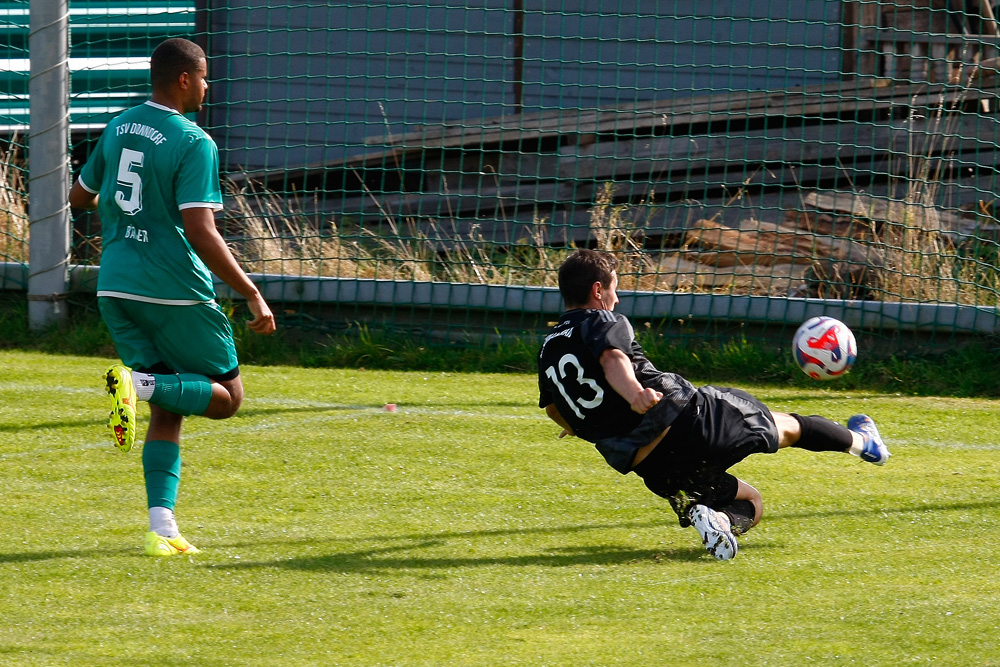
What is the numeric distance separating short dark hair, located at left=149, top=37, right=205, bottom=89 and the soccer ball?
2.89 m

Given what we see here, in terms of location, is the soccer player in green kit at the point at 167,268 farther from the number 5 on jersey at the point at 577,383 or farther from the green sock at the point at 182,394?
the number 5 on jersey at the point at 577,383

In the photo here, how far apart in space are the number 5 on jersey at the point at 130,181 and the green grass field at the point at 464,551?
1172 mm

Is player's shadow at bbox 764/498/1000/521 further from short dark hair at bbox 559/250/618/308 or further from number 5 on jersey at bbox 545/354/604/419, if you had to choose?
short dark hair at bbox 559/250/618/308

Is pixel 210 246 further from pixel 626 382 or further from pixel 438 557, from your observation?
pixel 626 382

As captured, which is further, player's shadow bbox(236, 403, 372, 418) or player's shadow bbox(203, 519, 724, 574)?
player's shadow bbox(236, 403, 372, 418)

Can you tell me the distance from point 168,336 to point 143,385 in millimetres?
257

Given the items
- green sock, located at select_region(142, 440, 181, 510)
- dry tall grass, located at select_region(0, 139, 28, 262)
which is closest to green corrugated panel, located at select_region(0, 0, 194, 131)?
dry tall grass, located at select_region(0, 139, 28, 262)

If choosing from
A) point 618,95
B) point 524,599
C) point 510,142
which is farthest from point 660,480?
point 618,95

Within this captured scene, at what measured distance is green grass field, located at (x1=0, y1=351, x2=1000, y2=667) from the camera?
355 centimetres

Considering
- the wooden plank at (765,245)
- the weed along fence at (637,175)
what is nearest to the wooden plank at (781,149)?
the weed along fence at (637,175)

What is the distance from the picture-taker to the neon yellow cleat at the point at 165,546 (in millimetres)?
4406

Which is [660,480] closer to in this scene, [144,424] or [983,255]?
[144,424]

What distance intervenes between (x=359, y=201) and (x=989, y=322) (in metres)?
6.56

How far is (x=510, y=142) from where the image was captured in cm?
1241
